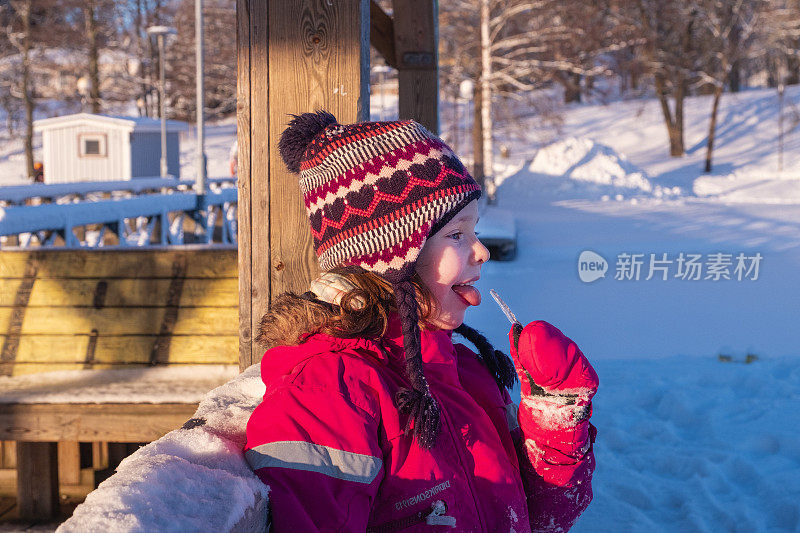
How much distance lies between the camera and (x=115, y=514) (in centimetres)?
111

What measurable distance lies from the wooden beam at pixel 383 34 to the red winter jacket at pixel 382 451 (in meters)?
2.71

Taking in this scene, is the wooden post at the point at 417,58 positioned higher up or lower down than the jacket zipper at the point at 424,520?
higher up

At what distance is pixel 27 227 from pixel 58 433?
3083mm

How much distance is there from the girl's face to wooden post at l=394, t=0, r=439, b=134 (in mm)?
2848

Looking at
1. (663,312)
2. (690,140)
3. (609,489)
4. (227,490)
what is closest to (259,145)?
(227,490)

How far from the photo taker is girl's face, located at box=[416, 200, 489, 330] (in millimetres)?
1798

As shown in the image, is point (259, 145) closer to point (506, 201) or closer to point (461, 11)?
point (506, 201)

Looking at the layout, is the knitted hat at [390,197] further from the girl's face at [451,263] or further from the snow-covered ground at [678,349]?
the snow-covered ground at [678,349]

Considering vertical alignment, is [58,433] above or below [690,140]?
below

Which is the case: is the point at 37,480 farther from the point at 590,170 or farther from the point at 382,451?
the point at 590,170

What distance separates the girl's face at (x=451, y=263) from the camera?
1.80 meters

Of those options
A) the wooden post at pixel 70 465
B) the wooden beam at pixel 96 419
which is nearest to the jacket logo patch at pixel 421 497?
the wooden beam at pixel 96 419

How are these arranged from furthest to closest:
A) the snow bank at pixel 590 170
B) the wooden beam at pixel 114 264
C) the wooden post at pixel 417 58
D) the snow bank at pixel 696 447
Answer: the snow bank at pixel 590 170
the wooden post at pixel 417 58
the wooden beam at pixel 114 264
the snow bank at pixel 696 447

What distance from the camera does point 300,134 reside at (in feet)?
6.53
